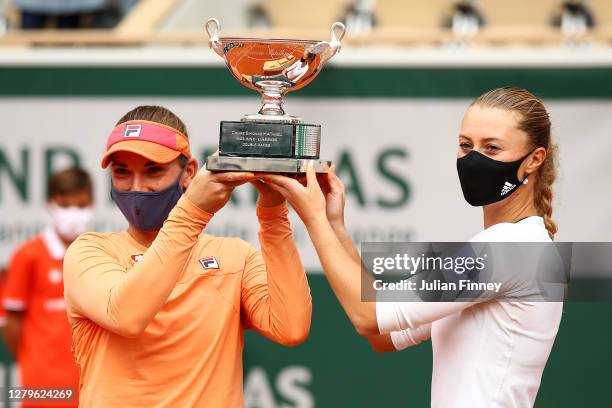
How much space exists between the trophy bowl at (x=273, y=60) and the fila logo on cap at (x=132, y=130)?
0.84 ft

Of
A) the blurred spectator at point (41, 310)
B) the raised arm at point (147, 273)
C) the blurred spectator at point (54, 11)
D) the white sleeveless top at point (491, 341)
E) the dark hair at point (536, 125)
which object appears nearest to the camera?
the raised arm at point (147, 273)

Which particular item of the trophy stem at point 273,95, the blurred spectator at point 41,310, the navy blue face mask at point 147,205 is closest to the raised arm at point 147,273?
the navy blue face mask at point 147,205

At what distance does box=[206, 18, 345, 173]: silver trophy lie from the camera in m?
2.25

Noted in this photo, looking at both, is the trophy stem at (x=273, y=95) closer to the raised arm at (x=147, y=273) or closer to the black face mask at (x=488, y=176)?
the raised arm at (x=147, y=273)

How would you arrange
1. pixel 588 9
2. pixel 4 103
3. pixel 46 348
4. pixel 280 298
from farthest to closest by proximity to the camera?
pixel 588 9
pixel 4 103
pixel 46 348
pixel 280 298

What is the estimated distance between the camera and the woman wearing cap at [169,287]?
2162mm

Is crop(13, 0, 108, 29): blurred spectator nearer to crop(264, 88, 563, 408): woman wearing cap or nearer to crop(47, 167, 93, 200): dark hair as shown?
crop(47, 167, 93, 200): dark hair

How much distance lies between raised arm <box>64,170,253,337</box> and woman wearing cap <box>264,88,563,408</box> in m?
0.17

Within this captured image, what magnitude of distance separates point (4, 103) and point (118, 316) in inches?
110

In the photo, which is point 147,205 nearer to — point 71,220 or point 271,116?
point 271,116

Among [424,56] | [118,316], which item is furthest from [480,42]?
[118,316]

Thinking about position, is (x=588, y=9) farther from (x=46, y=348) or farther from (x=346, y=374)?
(x=46, y=348)

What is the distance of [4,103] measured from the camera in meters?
4.64

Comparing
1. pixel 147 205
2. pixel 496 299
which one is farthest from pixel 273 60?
pixel 496 299
